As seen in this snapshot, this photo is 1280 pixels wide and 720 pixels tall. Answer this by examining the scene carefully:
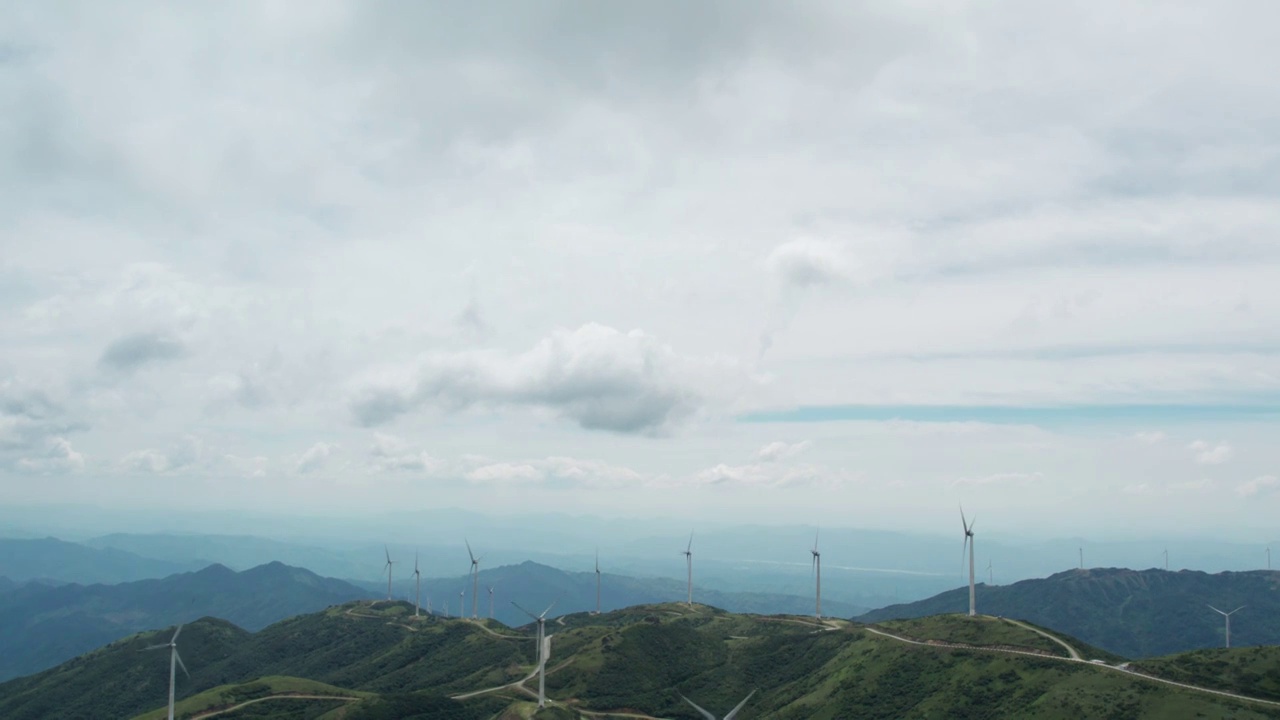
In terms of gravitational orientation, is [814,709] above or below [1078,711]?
below

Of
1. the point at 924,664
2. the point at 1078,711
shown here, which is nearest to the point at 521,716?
the point at 924,664

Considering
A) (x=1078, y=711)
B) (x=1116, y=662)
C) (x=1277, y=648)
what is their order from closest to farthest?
(x=1078, y=711), (x=1277, y=648), (x=1116, y=662)

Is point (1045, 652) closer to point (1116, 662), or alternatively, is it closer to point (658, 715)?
point (1116, 662)

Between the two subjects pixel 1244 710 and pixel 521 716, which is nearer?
pixel 1244 710

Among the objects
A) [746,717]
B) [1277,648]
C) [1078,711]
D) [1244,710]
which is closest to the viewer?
[1244,710]

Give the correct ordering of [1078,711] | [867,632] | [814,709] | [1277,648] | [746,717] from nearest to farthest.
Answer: [1078,711] → [1277,648] → [814,709] → [746,717] → [867,632]

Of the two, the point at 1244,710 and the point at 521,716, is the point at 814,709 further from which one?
the point at 1244,710

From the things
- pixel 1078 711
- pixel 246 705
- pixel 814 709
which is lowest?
pixel 246 705

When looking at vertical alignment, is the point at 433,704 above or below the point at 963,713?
below

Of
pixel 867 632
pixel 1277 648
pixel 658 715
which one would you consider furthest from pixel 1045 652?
pixel 658 715
